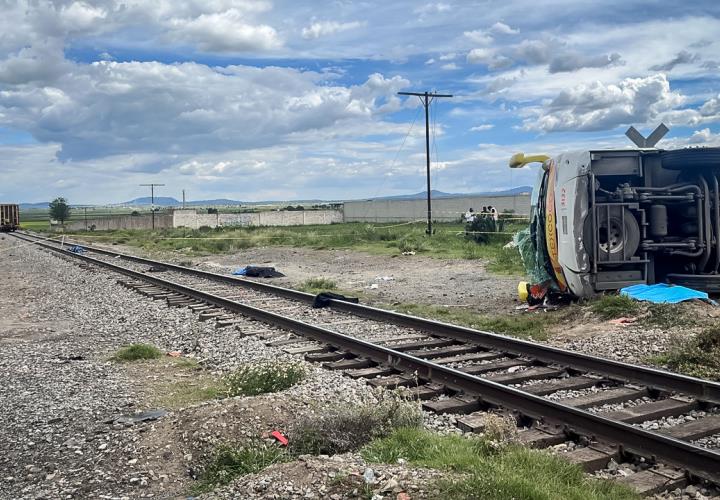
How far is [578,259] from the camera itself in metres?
11.7

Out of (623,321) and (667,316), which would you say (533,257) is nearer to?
(623,321)

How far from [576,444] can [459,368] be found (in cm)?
285

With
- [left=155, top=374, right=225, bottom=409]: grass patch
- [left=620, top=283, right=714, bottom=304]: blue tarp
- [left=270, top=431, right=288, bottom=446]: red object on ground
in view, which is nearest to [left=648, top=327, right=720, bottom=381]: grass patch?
[left=620, top=283, right=714, bottom=304]: blue tarp

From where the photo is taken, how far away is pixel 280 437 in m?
5.81

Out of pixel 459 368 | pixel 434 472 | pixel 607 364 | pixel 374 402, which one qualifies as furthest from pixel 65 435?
pixel 607 364

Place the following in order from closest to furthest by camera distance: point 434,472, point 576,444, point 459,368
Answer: point 434,472 < point 576,444 < point 459,368

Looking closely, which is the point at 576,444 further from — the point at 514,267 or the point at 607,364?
the point at 514,267

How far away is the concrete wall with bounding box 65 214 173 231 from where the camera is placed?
8456cm

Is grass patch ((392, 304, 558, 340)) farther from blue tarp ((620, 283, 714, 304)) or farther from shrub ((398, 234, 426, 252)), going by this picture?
shrub ((398, 234, 426, 252))

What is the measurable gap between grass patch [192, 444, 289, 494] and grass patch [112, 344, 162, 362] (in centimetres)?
478

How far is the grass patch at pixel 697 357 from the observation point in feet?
25.2

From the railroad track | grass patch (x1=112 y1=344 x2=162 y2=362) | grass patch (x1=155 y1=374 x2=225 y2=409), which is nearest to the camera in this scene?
the railroad track

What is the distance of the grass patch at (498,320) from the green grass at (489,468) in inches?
214

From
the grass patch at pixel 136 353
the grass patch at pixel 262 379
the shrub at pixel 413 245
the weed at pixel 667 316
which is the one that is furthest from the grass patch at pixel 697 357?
the shrub at pixel 413 245
